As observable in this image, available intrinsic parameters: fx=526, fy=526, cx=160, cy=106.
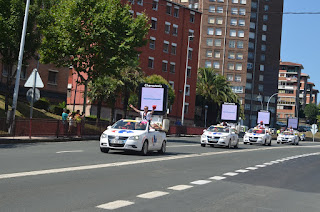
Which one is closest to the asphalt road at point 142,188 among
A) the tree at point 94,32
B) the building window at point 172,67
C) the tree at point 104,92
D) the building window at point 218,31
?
the tree at point 94,32

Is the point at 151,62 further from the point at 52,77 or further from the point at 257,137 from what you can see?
the point at 257,137

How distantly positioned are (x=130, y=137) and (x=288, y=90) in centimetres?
15412

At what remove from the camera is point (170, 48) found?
3093 inches

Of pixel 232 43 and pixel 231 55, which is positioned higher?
pixel 232 43

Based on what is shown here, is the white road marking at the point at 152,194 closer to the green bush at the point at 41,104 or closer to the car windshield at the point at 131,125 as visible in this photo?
the car windshield at the point at 131,125

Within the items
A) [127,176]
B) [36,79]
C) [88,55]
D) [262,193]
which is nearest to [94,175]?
[127,176]

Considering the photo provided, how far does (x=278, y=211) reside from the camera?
322 inches

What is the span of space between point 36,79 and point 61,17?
9.59 metres

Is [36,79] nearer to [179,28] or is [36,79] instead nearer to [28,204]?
[28,204]

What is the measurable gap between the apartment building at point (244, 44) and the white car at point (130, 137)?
9166cm

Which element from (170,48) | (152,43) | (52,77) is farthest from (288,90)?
(52,77)

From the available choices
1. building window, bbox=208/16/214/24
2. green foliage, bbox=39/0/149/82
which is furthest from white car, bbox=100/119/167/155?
building window, bbox=208/16/214/24

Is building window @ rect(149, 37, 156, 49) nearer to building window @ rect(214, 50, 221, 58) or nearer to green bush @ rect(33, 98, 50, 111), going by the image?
green bush @ rect(33, 98, 50, 111)

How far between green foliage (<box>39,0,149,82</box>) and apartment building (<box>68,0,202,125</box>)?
35.8m
